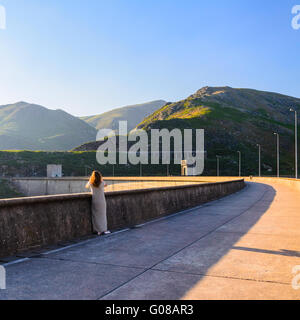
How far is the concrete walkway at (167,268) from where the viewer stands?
178 inches

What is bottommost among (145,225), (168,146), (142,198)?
(145,225)

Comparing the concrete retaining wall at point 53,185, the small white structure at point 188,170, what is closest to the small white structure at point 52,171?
the concrete retaining wall at point 53,185

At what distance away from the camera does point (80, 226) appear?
8.41 m

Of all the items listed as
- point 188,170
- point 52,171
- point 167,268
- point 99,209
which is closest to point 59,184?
point 52,171

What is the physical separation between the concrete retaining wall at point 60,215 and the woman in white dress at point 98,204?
223mm

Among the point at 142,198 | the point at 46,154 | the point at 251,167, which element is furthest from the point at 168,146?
the point at 142,198

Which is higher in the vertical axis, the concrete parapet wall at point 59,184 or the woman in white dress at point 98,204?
the woman in white dress at point 98,204

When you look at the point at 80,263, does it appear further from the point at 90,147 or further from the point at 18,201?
the point at 90,147

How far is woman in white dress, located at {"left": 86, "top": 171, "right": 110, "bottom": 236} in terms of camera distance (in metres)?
8.57

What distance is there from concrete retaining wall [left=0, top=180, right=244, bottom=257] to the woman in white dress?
223 millimetres

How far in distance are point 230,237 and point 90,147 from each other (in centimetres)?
15633

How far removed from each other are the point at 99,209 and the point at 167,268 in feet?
10.9

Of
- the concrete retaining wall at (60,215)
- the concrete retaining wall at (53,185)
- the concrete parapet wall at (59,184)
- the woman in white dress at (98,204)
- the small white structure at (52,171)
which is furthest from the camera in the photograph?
the small white structure at (52,171)

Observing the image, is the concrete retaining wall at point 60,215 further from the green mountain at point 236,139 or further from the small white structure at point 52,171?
the green mountain at point 236,139
